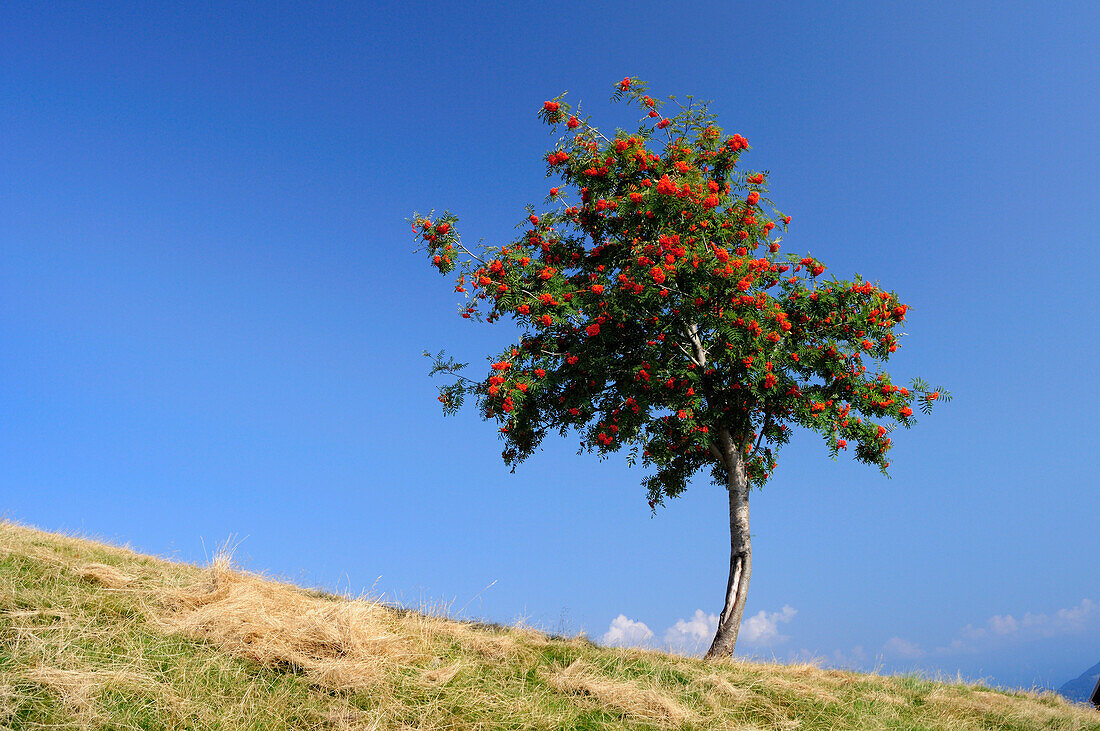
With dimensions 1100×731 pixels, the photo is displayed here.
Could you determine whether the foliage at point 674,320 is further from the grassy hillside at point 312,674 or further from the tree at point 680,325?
the grassy hillside at point 312,674

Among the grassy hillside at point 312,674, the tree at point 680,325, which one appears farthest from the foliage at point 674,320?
the grassy hillside at point 312,674

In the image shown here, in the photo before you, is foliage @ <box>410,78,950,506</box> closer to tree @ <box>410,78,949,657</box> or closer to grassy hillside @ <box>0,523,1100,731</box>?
tree @ <box>410,78,949,657</box>

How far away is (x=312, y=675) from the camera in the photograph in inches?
273

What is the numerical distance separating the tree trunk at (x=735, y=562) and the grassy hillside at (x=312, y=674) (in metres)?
2.50

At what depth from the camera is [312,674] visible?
6.96 m

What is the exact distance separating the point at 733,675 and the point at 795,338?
633 cm

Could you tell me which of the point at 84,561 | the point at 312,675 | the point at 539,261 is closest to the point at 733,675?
the point at 312,675

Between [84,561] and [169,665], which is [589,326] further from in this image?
[84,561]

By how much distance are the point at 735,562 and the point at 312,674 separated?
348 inches

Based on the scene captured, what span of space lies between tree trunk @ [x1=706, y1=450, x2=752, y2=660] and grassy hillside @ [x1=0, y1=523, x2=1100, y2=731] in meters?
2.50

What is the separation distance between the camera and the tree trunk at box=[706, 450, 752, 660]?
1278cm

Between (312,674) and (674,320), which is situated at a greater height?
(674,320)

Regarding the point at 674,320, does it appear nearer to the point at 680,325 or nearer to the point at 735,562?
the point at 680,325

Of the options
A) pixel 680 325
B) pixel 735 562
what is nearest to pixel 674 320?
pixel 680 325
